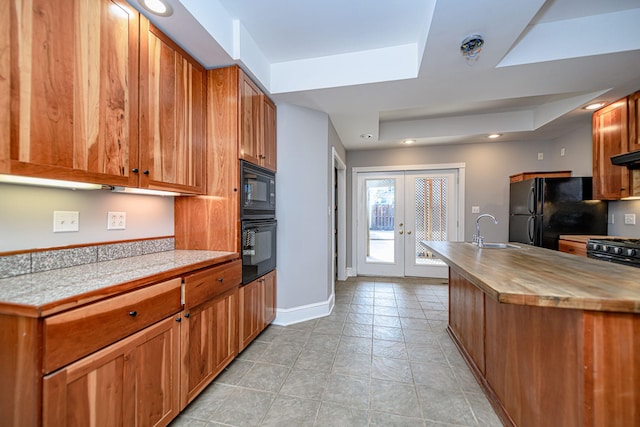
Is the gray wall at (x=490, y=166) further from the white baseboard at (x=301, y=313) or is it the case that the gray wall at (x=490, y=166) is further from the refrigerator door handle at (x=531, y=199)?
the white baseboard at (x=301, y=313)

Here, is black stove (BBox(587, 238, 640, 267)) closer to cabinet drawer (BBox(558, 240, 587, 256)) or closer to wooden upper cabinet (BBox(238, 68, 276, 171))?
cabinet drawer (BBox(558, 240, 587, 256))

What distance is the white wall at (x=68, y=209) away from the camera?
120 centimetres

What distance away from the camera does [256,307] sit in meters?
2.30

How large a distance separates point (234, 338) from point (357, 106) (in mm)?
2572

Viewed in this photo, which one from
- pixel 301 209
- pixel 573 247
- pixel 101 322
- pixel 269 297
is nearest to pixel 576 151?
pixel 573 247

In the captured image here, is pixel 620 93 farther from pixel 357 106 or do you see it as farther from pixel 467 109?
pixel 357 106

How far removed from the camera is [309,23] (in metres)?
1.98

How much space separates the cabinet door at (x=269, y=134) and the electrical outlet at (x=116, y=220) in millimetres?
1198

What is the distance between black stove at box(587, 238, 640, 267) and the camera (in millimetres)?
2217

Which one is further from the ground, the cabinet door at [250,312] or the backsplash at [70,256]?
the backsplash at [70,256]

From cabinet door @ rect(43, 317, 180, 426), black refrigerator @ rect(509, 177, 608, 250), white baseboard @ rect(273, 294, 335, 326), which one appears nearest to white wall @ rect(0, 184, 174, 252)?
cabinet door @ rect(43, 317, 180, 426)

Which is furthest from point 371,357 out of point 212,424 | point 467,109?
point 467,109

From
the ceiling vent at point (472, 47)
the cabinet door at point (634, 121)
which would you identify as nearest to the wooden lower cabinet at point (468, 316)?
the ceiling vent at point (472, 47)

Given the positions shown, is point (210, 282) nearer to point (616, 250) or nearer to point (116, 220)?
point (116, 220)
